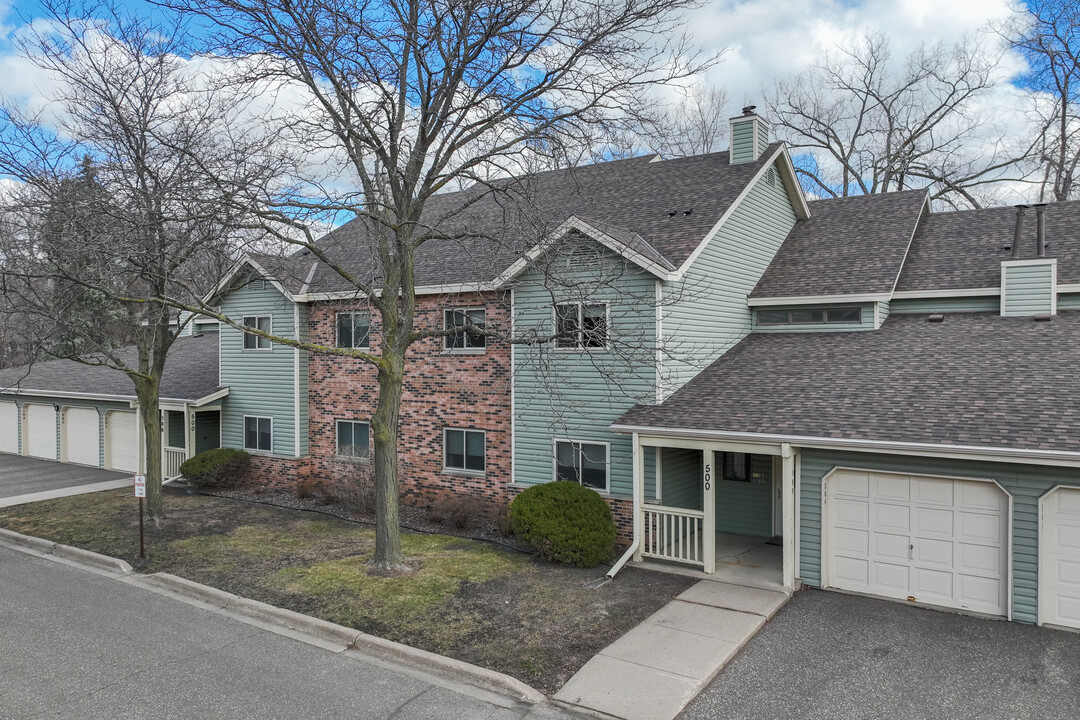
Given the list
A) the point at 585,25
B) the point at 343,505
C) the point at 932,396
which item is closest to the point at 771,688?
the point at 932,396

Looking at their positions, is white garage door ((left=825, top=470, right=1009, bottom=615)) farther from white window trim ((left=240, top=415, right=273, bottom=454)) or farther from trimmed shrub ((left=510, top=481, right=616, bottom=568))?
white window trim ((left=240, top=415, right=273, bottom=454))

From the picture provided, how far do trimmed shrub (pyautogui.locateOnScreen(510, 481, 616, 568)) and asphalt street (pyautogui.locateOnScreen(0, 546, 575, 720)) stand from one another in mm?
4006

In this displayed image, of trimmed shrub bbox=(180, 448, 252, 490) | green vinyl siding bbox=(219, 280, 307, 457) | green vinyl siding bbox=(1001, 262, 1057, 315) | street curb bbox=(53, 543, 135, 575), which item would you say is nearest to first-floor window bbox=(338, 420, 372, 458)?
green vinyl siding bbox=(219, 280, 307, 457)

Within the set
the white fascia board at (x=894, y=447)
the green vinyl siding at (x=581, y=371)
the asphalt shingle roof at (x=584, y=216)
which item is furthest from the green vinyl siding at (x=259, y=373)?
the white fascia board at (x=894, y=447)

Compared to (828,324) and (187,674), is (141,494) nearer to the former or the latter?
(187,674)


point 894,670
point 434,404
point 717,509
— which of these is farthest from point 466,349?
point 894,670

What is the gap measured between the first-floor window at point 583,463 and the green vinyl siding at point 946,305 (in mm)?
6881

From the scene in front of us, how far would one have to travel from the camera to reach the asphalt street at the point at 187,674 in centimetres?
714

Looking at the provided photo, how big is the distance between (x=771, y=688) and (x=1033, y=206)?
42.2 ft

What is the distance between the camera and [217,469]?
1827 cm

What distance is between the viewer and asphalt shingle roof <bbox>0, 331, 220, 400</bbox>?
2070 centimetres

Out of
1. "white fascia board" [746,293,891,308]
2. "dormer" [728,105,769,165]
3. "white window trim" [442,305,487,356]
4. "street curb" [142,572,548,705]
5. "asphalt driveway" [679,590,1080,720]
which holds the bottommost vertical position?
"asphalt driveway" [679,590,1080,720]

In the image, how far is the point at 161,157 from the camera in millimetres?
13352

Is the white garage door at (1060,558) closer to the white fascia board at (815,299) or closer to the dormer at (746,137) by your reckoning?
the white fascia board at (815,299)
